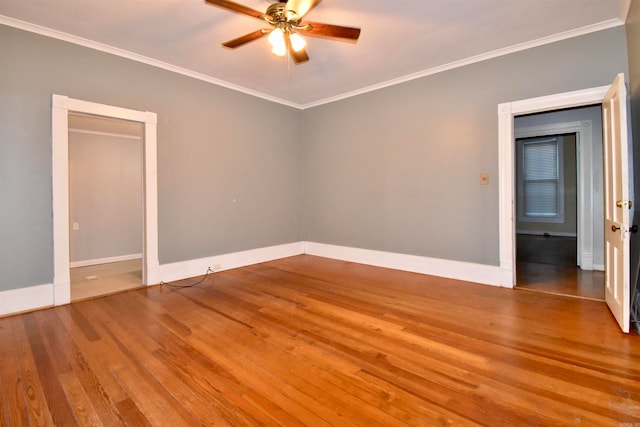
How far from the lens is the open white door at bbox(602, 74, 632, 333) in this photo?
2465 millimetres

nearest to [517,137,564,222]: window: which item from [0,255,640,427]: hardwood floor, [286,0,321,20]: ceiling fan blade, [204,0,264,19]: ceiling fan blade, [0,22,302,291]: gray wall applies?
[0,255,640,427]: hardwood floor

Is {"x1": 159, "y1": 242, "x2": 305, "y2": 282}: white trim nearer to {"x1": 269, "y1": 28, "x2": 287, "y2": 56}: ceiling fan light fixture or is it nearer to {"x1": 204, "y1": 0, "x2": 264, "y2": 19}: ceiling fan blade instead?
{"x1": 269, "y1": 28, "x2": 287, "y2": 56}: ceiling fan light fixture

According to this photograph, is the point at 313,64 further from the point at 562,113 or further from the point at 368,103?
the point at 562,113

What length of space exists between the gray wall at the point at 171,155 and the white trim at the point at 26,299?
64 mm

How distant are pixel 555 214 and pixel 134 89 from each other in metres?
9.26

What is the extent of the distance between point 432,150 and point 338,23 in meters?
2.09

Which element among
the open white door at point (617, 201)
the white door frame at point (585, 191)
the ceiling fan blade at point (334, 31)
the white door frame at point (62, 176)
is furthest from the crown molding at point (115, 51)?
the white door frame at point (585, 191)

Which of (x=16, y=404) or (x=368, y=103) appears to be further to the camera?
(x=368, y=103)

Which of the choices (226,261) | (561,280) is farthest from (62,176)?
(561,280)

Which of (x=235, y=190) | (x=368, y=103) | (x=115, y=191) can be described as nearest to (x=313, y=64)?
(x=368, y=103)

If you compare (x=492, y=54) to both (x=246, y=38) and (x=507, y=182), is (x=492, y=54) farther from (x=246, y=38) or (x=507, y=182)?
(x=246, y=38)

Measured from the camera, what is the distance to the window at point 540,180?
7.84 m

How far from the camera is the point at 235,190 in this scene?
4.90 m

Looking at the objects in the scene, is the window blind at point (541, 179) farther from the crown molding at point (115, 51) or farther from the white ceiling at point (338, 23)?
the crown molding at point (115, 51)
